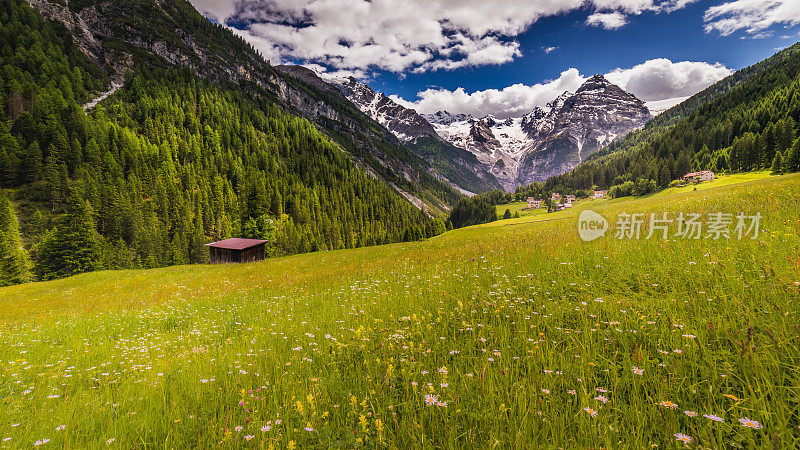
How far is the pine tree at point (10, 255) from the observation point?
190ft

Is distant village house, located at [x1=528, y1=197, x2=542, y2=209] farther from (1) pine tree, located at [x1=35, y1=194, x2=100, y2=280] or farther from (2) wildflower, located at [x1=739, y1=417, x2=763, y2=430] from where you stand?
(2) wildflower, located at [x1=739, y1=417, x2=763, y2=430]

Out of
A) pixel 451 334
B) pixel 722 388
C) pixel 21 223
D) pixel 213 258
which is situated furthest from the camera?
pixel 21 223

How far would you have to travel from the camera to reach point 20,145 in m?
102

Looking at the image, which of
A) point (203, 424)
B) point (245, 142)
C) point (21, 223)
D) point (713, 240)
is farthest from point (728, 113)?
point (21, 223)

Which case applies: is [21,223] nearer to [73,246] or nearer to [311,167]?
[73,246]

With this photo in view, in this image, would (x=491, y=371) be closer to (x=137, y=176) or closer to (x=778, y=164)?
(x=778, y=164)

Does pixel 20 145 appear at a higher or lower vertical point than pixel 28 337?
higher

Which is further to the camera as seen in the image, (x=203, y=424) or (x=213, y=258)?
(x=213, y=258)

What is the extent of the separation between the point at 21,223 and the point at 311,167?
393 feet

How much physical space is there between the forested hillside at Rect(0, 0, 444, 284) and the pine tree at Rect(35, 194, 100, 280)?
0.83 ft

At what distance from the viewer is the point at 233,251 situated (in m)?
50.9

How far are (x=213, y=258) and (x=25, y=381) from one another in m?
55.1

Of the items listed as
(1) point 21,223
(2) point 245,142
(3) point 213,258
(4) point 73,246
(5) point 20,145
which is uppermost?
(2) point 245,142

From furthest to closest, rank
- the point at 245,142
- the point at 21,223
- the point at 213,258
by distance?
the point at 245,142 < the point at 21,223 < the point at 213,258
